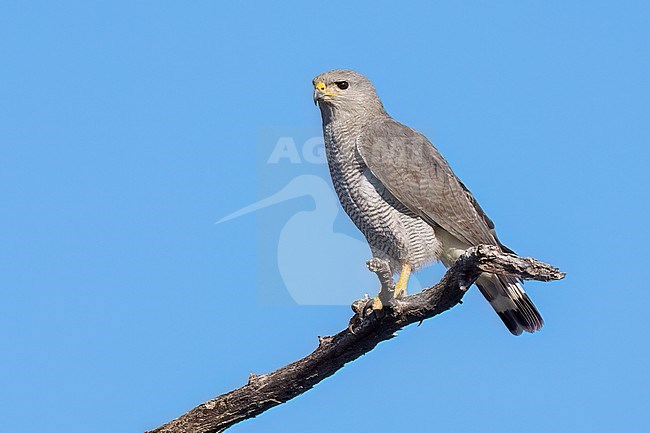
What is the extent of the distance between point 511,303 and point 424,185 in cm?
125

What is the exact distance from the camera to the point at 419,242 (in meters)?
7.57

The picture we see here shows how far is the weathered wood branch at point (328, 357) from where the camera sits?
619 cm

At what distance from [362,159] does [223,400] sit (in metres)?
2.31

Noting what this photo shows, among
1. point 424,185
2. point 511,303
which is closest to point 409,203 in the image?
point 424,185

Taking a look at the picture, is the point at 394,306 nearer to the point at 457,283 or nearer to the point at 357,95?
the point at 457,283

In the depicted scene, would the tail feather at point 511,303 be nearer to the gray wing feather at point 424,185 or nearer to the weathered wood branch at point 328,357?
the gray wing feather at point 424,185

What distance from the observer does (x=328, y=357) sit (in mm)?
6656

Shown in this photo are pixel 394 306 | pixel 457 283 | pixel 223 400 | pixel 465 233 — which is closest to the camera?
pixel 457 283

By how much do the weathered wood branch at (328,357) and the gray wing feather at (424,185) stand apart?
129 centimetres

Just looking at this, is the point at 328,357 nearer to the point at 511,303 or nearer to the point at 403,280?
the point at 403,280

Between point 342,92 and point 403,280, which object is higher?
point 342,92

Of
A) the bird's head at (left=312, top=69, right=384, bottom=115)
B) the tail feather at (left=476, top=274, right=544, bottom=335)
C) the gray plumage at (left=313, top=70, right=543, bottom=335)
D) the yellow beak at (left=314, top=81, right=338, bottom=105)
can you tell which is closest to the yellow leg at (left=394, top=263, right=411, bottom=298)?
the gray plumage at (left=313, top=70, right=543, bottom=335)

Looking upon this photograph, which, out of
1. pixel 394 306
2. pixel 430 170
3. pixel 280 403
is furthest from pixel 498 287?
pixel 280 403

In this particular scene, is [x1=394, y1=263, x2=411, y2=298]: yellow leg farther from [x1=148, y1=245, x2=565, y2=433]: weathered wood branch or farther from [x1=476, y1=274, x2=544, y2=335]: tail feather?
[x1=476, y1=274, x2=544, y2=335]: tail feather
